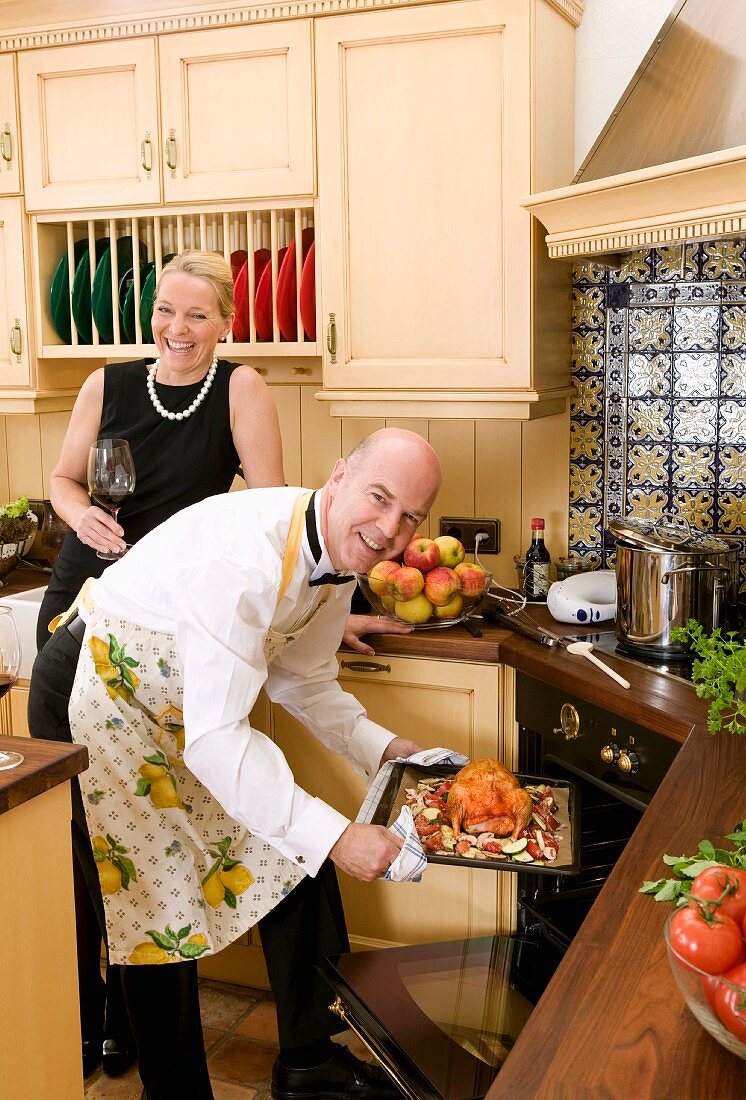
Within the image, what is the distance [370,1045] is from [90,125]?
93.3 inches

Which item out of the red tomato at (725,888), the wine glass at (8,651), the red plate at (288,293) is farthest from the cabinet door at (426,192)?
the red tomato at (725,888)

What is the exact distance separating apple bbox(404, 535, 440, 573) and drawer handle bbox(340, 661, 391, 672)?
25 centimetres

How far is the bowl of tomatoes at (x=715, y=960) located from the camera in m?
0.86

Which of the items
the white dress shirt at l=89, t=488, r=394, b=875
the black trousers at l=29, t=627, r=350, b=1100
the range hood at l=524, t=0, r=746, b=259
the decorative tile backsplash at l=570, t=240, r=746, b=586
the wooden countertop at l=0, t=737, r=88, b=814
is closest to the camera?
the wooden countertop at l=0, t=737, r=88, b=814

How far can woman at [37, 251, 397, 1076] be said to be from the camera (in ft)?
8.05

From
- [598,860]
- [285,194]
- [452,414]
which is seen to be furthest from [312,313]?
[598,860]

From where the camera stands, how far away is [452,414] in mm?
2676

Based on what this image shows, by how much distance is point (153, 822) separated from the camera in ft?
6.61

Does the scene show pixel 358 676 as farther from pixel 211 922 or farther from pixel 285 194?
pixel 285 194

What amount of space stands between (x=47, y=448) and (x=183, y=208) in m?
1.02

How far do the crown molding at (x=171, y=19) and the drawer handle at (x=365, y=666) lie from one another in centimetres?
155

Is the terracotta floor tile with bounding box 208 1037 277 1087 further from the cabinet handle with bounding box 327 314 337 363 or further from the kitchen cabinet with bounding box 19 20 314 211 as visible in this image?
the kitchen cabinet with bounding box 19 20 314 211

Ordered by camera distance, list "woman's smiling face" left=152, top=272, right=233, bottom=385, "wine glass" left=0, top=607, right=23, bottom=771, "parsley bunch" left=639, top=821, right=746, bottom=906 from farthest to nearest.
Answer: "woman's smiling face" left=152, top=272, right=233, bottom=385 < "wine glass" left=0, top=607, right=23, bottom=771 < "parsley bunch" left=639, top=821, right=746, bottom=906

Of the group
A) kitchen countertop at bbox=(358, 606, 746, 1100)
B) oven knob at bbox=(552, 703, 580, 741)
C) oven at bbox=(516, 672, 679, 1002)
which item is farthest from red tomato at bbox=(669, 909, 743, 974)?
oven knob at bbox=(552, 703, 580, 741)
